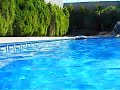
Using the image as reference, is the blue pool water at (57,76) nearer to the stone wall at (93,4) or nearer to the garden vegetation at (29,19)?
the garden vegetation at (29,19)

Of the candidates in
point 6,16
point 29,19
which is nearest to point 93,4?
point 29,19

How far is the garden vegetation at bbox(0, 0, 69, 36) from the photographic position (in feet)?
56.1

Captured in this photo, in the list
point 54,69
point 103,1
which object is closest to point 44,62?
point 54,69

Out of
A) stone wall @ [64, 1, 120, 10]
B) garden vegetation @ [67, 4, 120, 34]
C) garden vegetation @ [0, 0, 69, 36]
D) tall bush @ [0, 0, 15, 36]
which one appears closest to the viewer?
tall bush @ [0, 0, 15, 36]

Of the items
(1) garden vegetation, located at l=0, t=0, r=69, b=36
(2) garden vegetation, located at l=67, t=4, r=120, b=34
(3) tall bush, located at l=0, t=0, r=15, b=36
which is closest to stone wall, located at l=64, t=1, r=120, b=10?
(2) garden vegetation, located at l=67, t=4, r=120, b=34

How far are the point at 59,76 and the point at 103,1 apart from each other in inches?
1035

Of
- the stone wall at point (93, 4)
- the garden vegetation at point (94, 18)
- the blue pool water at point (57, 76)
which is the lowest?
the blue pool water at point (57, 76)

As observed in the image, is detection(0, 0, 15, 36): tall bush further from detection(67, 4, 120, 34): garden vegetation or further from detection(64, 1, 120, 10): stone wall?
detection(64, 1, 120, 10): stone wall

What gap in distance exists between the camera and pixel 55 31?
25.1m

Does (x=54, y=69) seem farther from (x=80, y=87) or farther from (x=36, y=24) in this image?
(x=36, y=24)

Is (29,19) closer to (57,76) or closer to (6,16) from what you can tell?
A: (6,16)

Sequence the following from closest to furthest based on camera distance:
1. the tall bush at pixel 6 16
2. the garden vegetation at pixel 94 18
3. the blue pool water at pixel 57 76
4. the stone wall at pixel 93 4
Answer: the blue pool water at pixel 57 76 < the tall bush at pixel 6 16 < the garden vegetation at pixel 94 18 < the stone wall at pixel 93 4

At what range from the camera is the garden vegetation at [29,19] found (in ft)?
56.1

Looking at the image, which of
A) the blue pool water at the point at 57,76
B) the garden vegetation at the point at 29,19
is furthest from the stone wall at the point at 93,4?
the blue pool water at the point at 57,76
